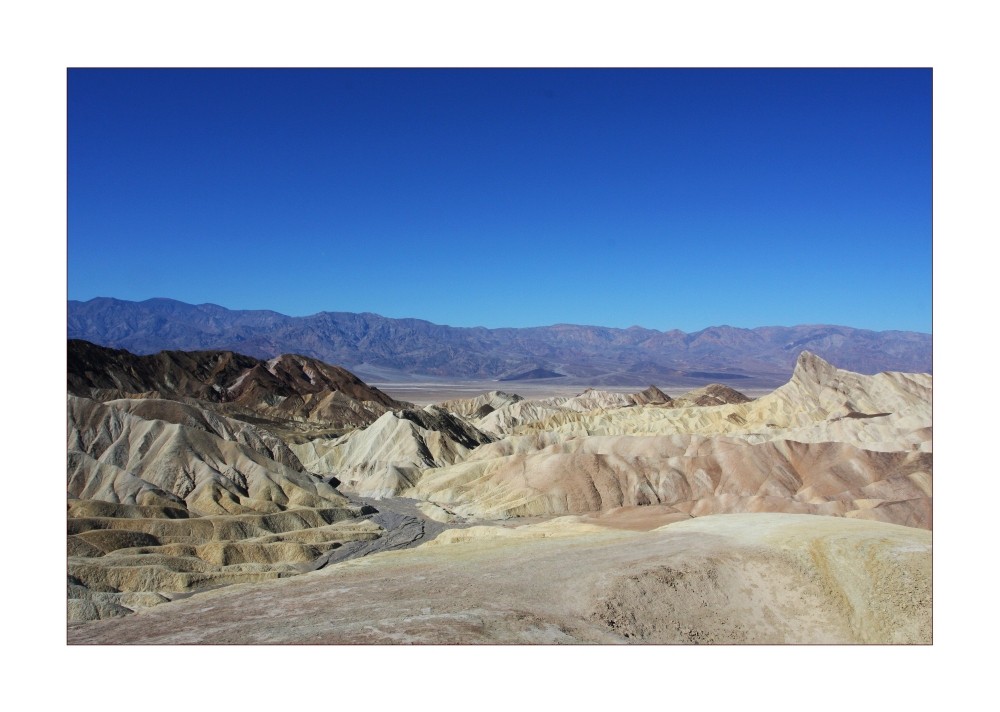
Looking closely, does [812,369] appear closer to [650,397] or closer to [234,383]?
[650,397]

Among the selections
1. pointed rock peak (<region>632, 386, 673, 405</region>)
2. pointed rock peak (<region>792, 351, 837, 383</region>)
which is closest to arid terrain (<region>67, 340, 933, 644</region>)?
pointed rock peak (<region>792, 351, 837, 383</region>)

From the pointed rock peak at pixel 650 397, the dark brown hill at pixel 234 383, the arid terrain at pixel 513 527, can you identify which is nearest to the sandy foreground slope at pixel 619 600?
the arid terrain at pixel 513 527

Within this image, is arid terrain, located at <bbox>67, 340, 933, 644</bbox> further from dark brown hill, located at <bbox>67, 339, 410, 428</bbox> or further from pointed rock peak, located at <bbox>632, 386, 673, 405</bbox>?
pointed rock peak, located at <bbox>632, 386, 673, 405</bbox>

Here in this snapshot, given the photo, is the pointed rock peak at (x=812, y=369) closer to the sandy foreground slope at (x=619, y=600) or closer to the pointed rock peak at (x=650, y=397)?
the pointed rock peak at (x=650, y=397)

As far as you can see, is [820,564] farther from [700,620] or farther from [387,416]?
[387,416]

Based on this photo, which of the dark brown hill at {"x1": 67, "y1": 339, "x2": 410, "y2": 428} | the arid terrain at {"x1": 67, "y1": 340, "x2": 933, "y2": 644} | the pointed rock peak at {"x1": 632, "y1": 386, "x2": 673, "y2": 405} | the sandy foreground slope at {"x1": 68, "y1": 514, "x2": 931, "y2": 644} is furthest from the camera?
the pointed rock peak at {"x1": 632, "y1": 386, "x2": 673, "y2": 405}

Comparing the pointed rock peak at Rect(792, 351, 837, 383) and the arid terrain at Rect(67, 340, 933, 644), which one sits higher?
the pointed rock peak at Rect(792, 351, 837, 383)
